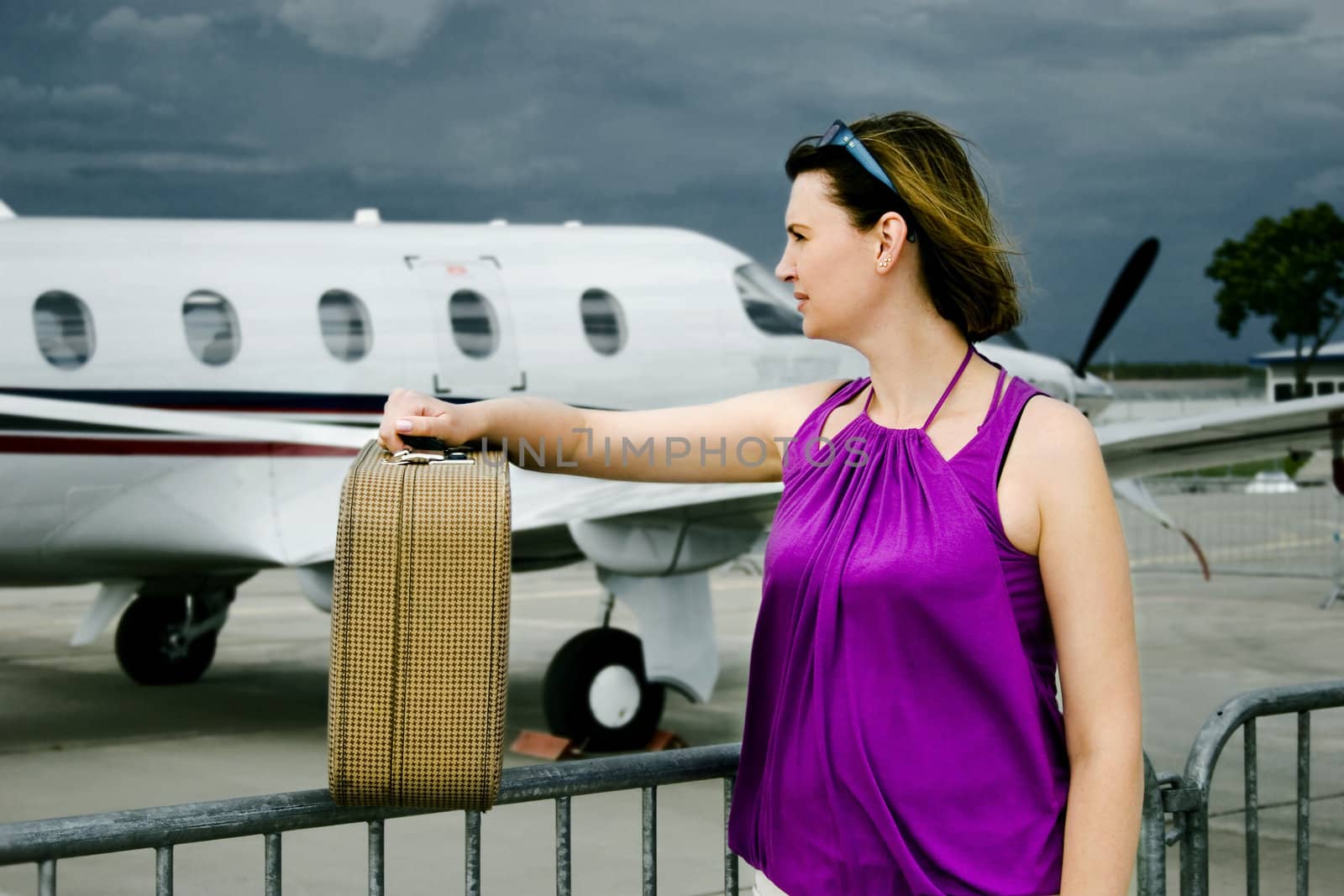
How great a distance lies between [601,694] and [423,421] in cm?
618

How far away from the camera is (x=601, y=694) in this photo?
314 inches

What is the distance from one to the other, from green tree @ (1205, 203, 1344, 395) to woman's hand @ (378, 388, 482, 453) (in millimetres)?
79847

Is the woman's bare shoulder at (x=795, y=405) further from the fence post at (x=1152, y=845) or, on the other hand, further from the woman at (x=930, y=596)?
the fence post at (x=1152, y=845)

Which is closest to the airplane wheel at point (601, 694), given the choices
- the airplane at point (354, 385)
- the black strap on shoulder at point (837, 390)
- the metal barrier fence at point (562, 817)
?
the airplane at point (354, 385)

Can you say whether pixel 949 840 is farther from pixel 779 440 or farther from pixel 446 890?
pixel 446 890

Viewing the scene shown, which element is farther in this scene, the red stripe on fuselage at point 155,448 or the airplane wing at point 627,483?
the red stripe on fuselage at point 155,448

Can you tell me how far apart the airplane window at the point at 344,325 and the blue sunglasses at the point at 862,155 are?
6.91 metres

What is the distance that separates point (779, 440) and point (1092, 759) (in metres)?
0.63

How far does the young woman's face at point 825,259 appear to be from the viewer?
6.39 feet

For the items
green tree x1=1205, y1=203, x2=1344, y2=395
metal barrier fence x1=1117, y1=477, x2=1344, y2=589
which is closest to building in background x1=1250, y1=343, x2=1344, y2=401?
green tree x1=1205, y1=203, x2=1344, y2=395

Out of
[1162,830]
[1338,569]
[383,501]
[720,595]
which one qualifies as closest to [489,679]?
[383,501]

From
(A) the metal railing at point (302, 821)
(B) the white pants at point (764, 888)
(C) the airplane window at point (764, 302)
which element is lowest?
(B) the white pants at point (764, 888)

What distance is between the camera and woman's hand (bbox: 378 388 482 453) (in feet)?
6.32

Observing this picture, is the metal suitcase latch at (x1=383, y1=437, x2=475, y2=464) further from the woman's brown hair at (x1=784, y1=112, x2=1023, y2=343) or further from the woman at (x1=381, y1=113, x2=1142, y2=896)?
the woman's brown hair at (x1=784, y1=112, x2=1023, y2=343)
